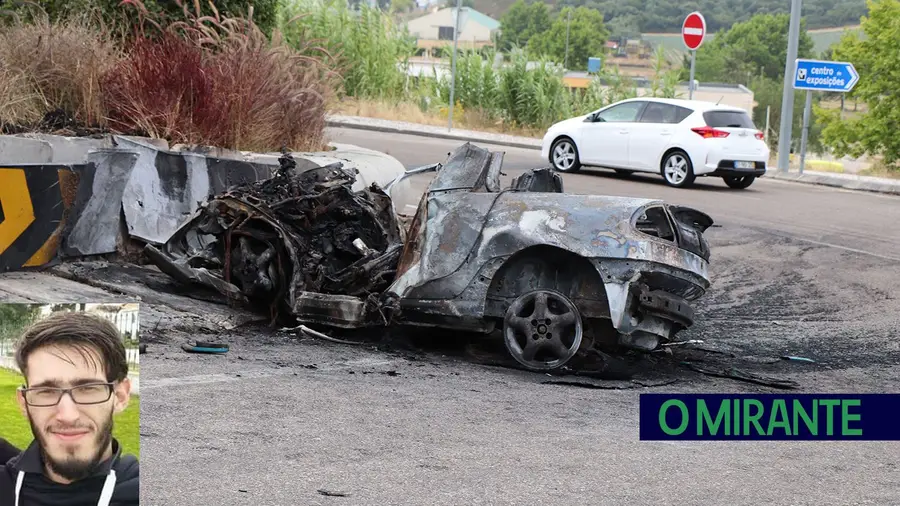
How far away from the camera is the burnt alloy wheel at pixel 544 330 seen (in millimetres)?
7797

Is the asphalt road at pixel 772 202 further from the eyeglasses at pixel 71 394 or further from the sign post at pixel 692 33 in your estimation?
the eyeglasses at pixel 71 394

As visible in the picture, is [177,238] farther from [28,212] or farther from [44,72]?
[44,72]

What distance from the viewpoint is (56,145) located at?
10891 mm

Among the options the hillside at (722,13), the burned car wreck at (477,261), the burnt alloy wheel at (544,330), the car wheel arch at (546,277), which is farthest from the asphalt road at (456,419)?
the hillside at (722,13)

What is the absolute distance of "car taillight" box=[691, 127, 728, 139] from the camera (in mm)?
20281

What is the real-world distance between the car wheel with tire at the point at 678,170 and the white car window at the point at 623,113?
1.17m

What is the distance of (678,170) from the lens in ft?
67.4

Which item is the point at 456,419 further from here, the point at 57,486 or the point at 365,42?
the point at 365,42

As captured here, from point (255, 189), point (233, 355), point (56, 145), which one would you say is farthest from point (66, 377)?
point (56, 145)

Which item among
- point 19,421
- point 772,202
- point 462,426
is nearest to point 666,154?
point 772,202

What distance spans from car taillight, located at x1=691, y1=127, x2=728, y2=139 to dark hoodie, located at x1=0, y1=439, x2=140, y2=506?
1868 centimetres

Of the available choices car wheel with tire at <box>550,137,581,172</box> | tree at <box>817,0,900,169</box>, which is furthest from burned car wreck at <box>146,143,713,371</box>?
tree at <box>817,0,900,169</box>

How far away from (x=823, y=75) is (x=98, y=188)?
1822cm

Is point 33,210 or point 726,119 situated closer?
point 33,210
